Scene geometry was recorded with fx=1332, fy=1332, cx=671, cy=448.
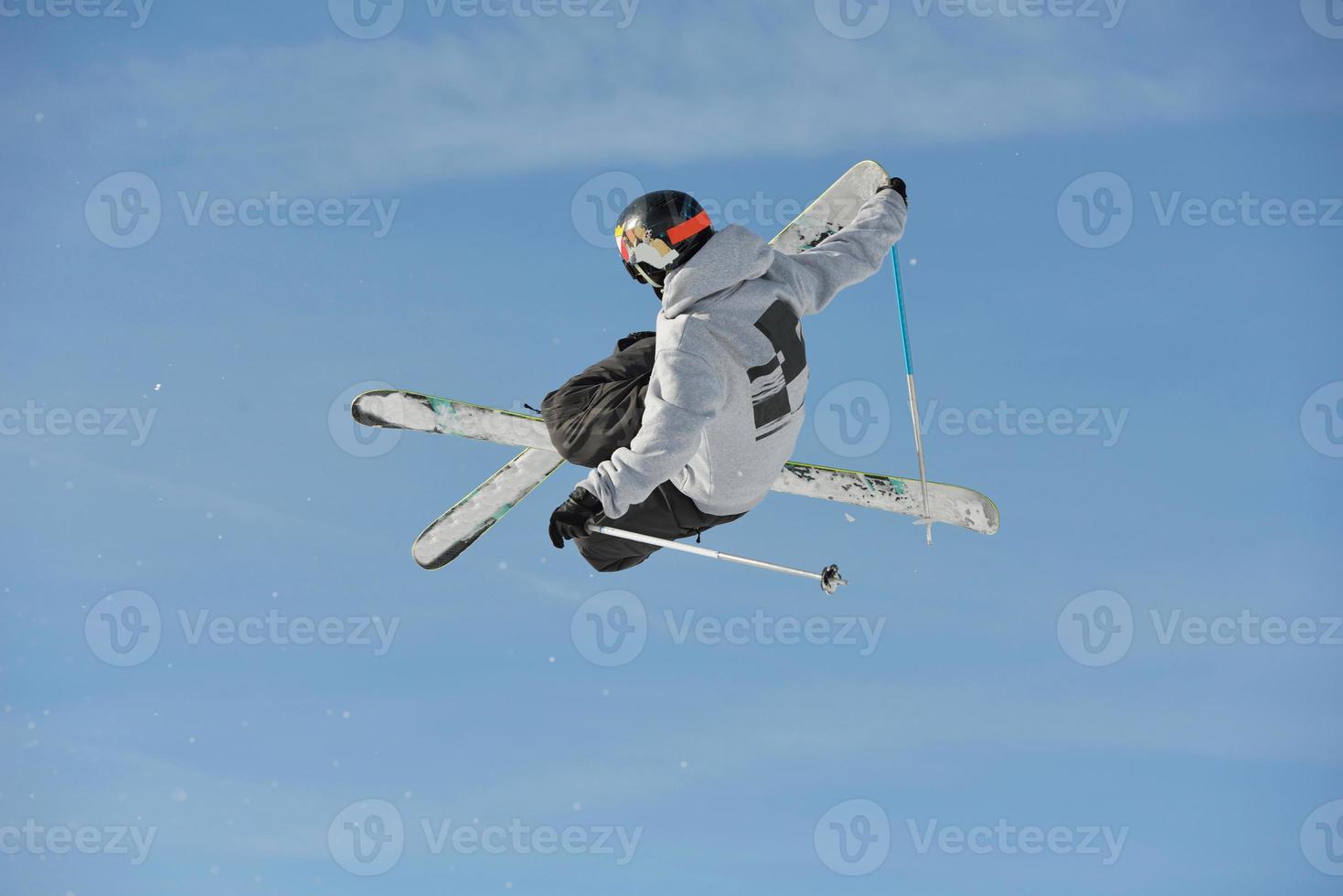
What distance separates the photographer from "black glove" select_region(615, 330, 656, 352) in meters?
6.75

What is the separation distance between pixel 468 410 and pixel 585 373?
4.99 feet

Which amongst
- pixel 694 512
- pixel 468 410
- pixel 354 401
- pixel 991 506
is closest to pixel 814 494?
pixel 991 506

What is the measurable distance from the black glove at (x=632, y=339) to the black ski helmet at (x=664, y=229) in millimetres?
1006

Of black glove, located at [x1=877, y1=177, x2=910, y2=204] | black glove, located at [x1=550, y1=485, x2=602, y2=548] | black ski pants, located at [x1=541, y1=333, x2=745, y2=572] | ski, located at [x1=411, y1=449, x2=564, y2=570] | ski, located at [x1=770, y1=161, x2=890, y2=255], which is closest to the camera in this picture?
black glove, located at [x1=550, y1=485, x2=602, y2=548]

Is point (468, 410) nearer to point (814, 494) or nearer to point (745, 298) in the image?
point (814, 494)

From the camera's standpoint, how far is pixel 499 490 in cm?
818

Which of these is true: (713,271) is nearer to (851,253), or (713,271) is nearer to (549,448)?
(851,253)

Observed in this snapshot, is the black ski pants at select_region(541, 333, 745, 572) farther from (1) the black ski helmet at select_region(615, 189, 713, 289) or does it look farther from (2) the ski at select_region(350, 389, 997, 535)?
(2) the ski at select_region(350, 389, 997, 535)

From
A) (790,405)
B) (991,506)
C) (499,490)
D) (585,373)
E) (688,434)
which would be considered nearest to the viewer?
(688,434)

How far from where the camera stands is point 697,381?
5.55 meters

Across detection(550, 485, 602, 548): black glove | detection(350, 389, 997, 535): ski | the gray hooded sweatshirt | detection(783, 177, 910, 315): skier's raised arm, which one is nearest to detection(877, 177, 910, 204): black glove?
detection(783, 177, 910, 315): skier's raised arm

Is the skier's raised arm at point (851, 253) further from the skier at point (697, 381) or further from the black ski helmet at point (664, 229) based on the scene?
the black ski helmet at point (664, 229)

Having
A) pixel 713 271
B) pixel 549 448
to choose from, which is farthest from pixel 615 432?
pixel 549 448

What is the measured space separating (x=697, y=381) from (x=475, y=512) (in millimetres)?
3008
